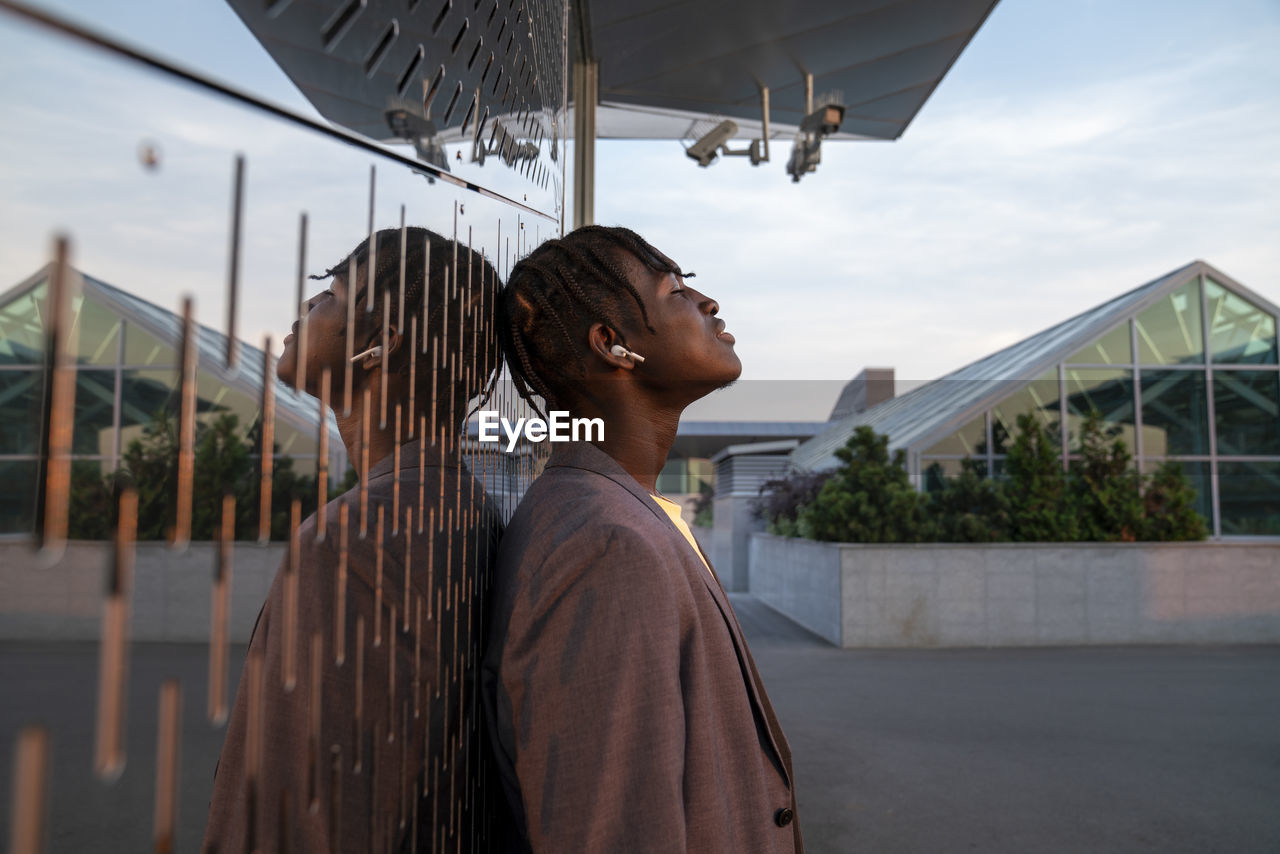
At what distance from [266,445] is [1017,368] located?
1104 cm

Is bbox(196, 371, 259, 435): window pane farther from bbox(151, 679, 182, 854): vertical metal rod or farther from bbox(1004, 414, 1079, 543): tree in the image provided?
bbox(1004, 414, 1079, 543): tree

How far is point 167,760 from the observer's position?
302 millimetres

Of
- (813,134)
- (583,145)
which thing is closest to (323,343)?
(583,145)

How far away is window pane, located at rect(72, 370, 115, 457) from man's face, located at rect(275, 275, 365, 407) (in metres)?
0.13

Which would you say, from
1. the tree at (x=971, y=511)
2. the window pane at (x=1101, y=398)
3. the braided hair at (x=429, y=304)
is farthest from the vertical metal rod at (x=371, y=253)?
the window pane at (x=1101, y=398)

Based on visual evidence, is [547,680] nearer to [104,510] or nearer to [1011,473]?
[104,510]

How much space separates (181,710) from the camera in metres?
0.31

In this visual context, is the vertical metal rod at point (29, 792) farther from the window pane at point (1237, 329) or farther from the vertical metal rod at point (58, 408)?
the window pane at point (1237, 329)

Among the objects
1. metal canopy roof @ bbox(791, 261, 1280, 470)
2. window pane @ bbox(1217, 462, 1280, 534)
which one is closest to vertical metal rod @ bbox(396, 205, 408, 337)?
metal canopy roof @ bbox(791, 261, 1280, 470)

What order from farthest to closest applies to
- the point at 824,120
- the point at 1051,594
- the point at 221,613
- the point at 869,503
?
the point at 869,503 → the point at 1051,594 → the point at 824,120 → the point at 221,613

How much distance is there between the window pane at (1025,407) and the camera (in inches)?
378

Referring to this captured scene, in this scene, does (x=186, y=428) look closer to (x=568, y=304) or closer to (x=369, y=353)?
(x=369, y=353)

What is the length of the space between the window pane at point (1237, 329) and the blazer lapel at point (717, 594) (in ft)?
37.8

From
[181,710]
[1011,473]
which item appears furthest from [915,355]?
[181,710]
